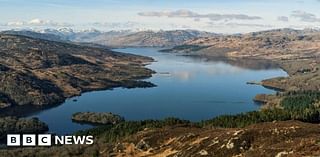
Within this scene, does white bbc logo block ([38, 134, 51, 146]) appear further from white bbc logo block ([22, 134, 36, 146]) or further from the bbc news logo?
white bbc logo block ([22, 134, 36, 146])

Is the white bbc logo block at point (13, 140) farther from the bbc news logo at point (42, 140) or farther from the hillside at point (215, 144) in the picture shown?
the hillside at point (215, 144)

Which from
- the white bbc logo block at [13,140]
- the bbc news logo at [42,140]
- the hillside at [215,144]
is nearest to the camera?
the hillside at [215,144]

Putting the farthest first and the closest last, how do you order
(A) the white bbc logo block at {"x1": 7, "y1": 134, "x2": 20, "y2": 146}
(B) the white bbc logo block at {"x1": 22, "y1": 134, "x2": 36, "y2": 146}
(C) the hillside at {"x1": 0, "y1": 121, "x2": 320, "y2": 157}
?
(B) the white bbc logo block at {"x1": 22, "y1": 134, "x2": 36, "y2": 146} < (A) the white bbc logo block at {"x1": 7, "y1": 134, "x2": 20, "y2": 146} < (C) the hillside at {"x1": 0, "y1": 121, "x2": 320, "y2": 157}

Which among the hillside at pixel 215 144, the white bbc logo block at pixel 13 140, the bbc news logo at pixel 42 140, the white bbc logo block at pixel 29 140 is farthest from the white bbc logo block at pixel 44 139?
the white bbc logo block at pixel 13 140

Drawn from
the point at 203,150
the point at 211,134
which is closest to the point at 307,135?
the point at 203,150

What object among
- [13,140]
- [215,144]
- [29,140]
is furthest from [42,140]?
[215,144]

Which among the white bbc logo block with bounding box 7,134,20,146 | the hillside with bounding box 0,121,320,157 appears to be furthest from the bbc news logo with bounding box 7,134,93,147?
the hillside with bounding box 0,121,320,157

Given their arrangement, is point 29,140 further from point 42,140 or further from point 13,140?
point 13,140

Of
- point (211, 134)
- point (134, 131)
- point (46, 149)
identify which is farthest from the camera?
point (134, 131)

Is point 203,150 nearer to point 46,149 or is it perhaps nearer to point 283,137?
point 283,137

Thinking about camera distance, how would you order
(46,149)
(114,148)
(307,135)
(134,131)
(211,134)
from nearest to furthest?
(307,135)
(211,134)
(114,148)
(46,149)
(134,131)

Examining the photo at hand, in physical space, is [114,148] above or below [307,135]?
below
